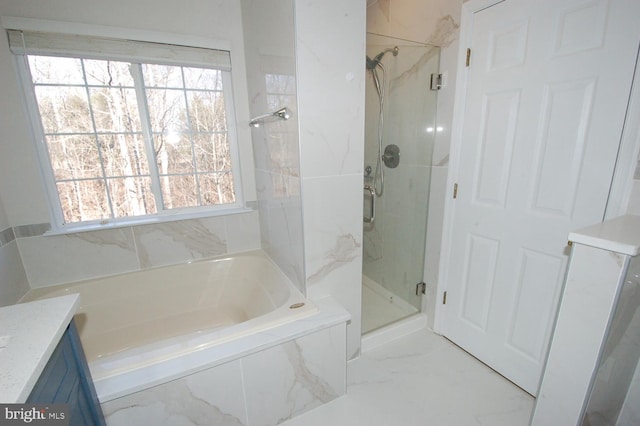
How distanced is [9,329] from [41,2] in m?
1.81

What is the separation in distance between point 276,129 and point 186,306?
149 centimetres

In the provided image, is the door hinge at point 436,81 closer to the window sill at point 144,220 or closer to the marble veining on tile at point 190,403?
the window sill at point 144,220

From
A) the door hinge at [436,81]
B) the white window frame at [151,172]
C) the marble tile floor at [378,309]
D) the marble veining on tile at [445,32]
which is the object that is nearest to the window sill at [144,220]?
the white window frame at [151,172]

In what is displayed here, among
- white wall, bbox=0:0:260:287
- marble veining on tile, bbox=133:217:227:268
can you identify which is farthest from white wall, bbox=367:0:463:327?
marble veining on tile, bbox=133:217:227:268

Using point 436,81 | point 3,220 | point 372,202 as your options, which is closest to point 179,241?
point 3,220

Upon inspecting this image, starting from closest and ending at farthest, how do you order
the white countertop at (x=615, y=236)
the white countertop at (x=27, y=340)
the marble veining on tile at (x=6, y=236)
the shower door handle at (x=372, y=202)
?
the white countertop at (x=27, y=340), the white countertop at (x=615, y=236), the marble veining on tile at (x=6, y=236), the shower door handle at (x=372, y=202)

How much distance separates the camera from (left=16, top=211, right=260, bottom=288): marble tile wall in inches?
67.1

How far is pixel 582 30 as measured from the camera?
1121mm

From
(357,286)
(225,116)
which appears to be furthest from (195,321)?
(225,116)

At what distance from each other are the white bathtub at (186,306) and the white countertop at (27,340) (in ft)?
1.53

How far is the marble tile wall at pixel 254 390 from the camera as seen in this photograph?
1.06 metres

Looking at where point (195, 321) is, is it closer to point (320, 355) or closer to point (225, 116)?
point (320, 355)

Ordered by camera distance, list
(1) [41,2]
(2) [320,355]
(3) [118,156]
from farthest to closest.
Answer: (3) [118,156] < (1) [41,2] < (2) [320,355]

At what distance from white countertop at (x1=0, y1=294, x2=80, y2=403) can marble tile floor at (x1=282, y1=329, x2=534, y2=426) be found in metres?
1.13
